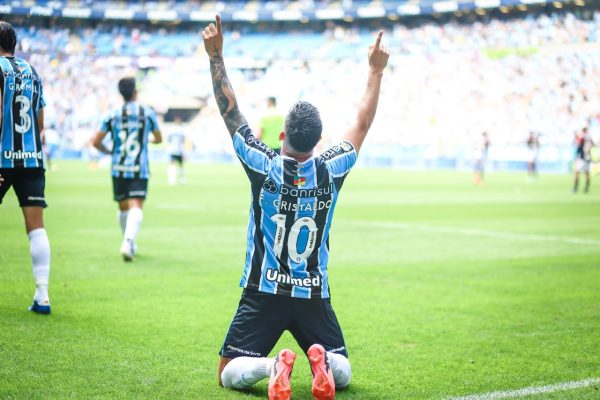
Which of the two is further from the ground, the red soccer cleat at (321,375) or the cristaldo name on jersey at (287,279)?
the cristaldo name on jersey at (287,279)

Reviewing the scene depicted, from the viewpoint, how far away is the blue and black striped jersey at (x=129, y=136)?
10461 millimetres

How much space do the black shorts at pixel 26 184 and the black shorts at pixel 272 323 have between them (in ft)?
8.98

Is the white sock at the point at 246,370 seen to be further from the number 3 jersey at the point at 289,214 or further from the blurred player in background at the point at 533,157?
the blurred player in background at the point at 533,157

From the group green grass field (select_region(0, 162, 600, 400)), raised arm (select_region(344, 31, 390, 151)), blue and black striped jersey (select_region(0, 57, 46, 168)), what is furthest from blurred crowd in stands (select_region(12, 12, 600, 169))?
raised arm (select_region(344, 31, 390, 151))

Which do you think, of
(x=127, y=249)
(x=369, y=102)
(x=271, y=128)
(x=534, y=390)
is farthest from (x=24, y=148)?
(x=271, y=128)

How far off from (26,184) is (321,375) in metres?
3.57

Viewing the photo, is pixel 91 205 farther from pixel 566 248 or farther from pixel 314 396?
pixel 314 396

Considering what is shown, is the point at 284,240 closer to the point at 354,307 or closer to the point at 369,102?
the point at 369,102

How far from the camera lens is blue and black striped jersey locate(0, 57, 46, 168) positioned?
6.62 m

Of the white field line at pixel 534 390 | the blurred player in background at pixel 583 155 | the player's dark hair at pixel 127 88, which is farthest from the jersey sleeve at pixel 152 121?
the blurred player in background at pixel 583 155

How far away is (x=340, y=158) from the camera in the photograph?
190 inches

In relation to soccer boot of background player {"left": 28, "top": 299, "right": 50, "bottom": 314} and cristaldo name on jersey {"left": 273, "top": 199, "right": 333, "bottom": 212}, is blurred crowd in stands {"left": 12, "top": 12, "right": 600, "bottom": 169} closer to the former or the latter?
soccer boot of background player {"left": 28, "top": 299, "right": 50, "bottom": 314}

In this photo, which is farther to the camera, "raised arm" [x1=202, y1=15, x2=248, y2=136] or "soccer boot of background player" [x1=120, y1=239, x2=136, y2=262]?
"soccer boot of background player" [x1=120, y1=239, x2=136, y2=262]

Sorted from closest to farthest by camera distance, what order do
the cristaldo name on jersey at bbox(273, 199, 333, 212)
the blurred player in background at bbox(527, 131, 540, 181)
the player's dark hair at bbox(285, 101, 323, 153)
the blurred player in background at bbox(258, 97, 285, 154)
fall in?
the player's dark hair at bbox(285, 101, 323, 153) → the cristaldo name on jersey at bbox(273, 199, 333, 212) → the blurred player in background at bbox(258, 97, 285, 154) → the blurred player in background at bbox(527, 131, 540, 181)
